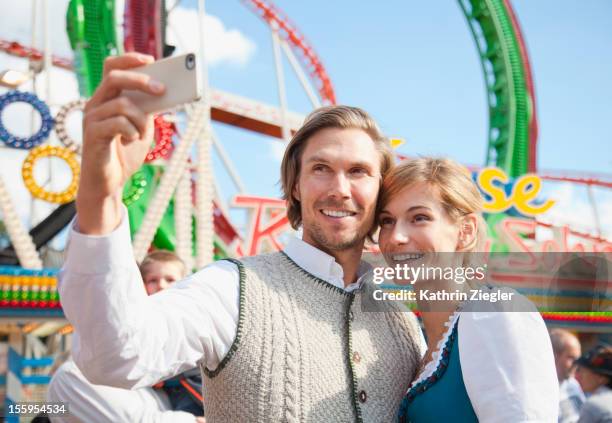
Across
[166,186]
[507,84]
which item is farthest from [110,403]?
[507,84]

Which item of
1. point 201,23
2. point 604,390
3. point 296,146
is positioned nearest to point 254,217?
point 201,23

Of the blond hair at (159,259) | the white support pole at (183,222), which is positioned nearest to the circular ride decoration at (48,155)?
the white support pole at (183,222)

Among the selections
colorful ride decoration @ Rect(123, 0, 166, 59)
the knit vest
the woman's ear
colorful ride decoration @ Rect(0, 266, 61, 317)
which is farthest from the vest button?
colorful ride decoration @ Rect(123, 0, 166, 59)

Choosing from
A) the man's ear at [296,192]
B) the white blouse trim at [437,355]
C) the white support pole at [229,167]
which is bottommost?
the white blouse trim at [437,355]

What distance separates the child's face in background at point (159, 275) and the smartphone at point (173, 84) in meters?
1.97

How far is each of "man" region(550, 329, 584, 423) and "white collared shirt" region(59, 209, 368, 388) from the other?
10.2ft

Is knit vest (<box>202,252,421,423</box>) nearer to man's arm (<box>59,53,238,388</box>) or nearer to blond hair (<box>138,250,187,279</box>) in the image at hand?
man's arm (<box>59,53,238,388</box>)

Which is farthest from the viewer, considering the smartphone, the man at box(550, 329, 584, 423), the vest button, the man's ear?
the man at box(550, 329, 584, 423)

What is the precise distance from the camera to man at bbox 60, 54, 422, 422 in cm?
103

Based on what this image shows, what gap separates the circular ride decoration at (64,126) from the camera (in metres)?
8.02

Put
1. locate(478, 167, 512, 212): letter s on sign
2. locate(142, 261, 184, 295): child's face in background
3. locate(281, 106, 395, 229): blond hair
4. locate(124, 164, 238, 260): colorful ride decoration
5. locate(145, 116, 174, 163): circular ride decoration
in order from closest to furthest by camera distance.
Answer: locate(281, 106, 395, 229): blond hair < locate(142, 261, 184, 295): child's face in background < locate(145, 116, 174, 163): circular ride decoration < locate(124, 164, 238, 260): colorful ride decoration < locate(478, 167, 512, 212): letter s on sign

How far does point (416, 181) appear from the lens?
5.72ft

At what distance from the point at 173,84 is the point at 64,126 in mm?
7762

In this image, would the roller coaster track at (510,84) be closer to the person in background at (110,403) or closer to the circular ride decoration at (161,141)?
the circular ride decoration at (161,141)
